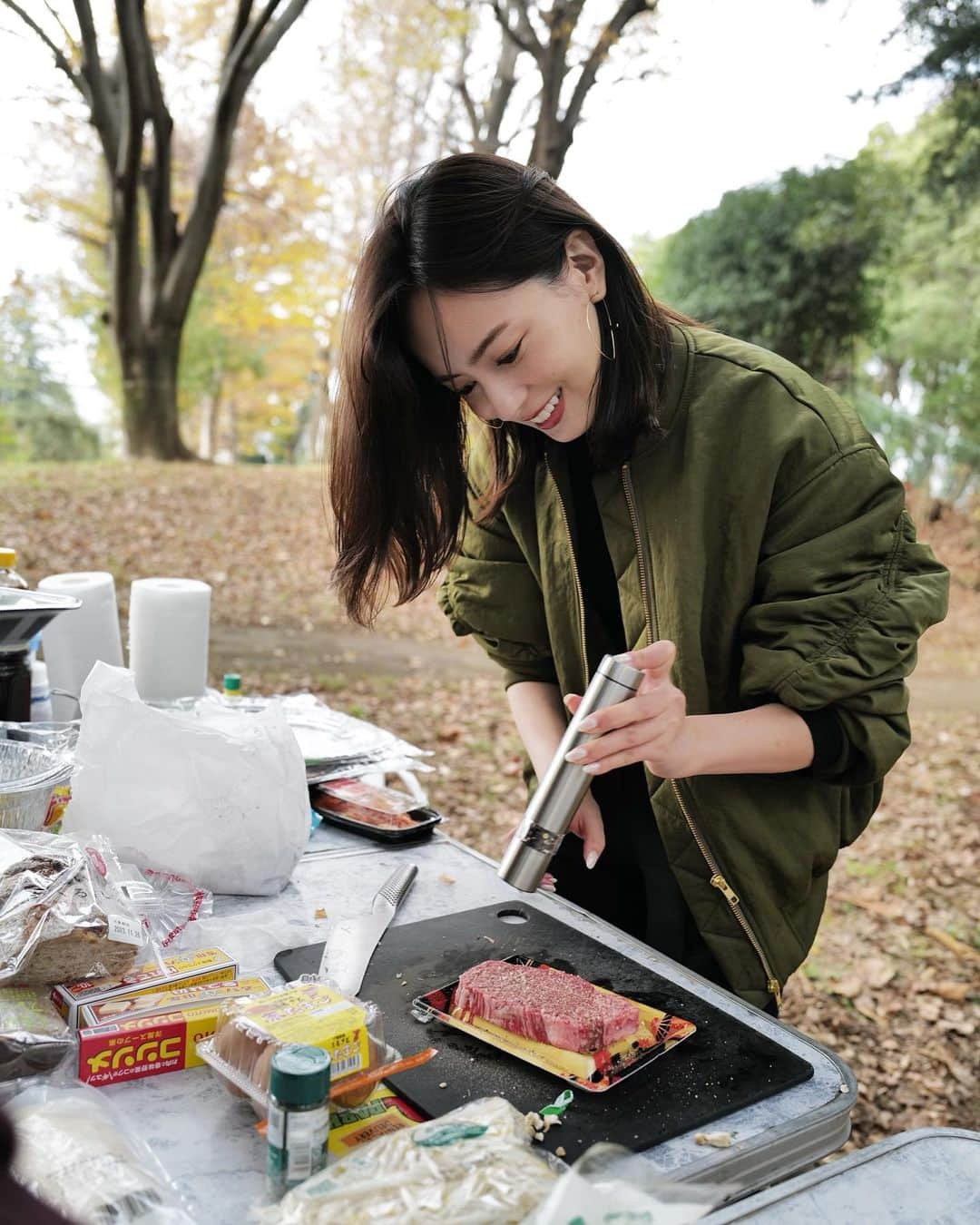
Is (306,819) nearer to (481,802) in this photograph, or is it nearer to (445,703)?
(481,802)

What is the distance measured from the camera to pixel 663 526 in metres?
1.41

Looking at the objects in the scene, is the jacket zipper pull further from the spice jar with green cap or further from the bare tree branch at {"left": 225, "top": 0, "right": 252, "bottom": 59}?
the bare tree branch at {"left": 225, "top": 0, "right": 252, "bottom": 59}

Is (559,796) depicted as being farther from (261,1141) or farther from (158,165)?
(158,165)

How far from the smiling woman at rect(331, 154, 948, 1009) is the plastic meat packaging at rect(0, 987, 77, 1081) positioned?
0.58 meters

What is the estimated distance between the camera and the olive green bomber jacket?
130cm

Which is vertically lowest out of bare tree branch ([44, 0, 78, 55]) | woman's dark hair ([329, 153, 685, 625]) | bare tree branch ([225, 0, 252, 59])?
woman's dark hair ([329, 153, 685, 625])

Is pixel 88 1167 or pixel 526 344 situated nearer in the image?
pixel 88 1167

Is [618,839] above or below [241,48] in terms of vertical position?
below

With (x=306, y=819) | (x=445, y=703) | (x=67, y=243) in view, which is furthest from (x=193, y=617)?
(x=67, y=243)

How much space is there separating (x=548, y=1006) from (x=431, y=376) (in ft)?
2.97

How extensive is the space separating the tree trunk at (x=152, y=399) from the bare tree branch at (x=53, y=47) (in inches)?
81.0

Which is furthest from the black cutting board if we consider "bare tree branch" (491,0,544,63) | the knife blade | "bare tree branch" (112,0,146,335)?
"bare tree branch" (112,0,146,335)

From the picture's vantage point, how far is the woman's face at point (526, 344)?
1.30 m

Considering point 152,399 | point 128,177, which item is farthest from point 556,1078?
point 152,399
